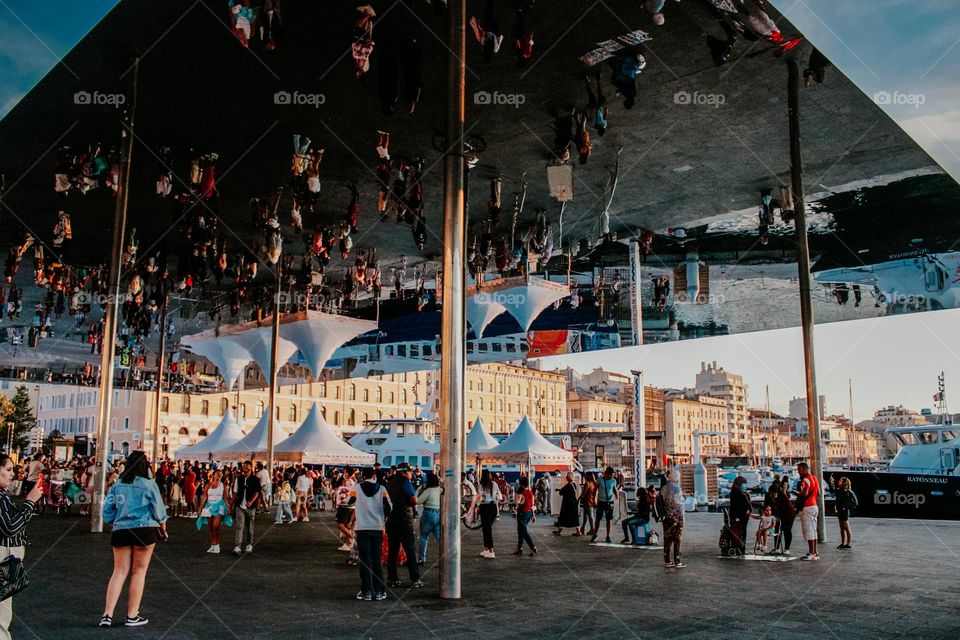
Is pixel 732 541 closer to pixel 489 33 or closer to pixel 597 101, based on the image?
pixel 597 101

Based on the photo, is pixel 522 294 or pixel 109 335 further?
pixel 522 294

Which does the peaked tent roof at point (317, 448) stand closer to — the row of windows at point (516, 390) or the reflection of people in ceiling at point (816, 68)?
the reflection of people in ceiling at point (816, 68)

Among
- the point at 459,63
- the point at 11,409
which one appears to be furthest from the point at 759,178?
the point at 11,409

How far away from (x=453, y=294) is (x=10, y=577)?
5.70 metres

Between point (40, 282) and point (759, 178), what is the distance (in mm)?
21523

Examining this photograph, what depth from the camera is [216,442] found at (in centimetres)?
3244

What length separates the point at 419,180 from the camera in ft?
60.5

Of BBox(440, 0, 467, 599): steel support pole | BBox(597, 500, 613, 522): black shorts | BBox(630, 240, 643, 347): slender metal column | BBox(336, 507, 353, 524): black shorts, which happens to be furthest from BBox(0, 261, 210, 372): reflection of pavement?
BBox(440, 0, 467, 599): steel support pole

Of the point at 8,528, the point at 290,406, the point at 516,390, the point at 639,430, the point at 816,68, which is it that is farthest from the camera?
the point at 516,390

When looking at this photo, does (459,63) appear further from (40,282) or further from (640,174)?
(40,282)

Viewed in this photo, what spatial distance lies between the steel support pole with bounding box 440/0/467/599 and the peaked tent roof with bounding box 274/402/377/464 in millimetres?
16689

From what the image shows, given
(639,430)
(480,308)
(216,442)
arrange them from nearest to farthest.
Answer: (480,308)
(639,430)
(216,442)

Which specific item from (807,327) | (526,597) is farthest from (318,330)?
(526,597)

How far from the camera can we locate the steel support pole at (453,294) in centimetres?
967
